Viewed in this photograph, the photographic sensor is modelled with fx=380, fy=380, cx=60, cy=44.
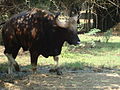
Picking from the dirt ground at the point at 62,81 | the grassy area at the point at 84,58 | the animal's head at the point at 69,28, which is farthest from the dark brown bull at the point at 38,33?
the grassy area at the point at 84,58

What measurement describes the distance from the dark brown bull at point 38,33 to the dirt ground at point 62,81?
481 millimetres

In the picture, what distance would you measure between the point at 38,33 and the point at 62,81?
137 centimetres

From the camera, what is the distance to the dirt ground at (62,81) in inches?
355

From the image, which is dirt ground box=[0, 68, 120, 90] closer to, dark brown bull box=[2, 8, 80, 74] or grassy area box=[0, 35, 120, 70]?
dark brown bull box=[2, 8, 80, 74]

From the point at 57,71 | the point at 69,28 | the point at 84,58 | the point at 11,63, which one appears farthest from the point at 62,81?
the point at 84,58

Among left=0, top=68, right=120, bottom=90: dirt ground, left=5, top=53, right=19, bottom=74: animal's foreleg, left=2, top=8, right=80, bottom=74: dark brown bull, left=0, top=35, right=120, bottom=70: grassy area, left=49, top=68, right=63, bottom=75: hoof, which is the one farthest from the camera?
left=0, top=35, right=120, bottom=70: grassy area

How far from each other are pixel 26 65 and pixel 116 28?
17727 millimetres

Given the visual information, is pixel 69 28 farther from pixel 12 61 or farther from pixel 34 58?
pixel 12 61

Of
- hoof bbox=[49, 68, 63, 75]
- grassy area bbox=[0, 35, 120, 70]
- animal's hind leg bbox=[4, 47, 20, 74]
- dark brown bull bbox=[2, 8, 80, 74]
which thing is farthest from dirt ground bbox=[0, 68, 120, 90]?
grassy area bbox=[0, 35, 120, 70]

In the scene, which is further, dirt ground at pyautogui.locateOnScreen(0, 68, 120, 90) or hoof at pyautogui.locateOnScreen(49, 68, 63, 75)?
hoof at pyautogui.locateOnScreen(49, 68, 63, 75)

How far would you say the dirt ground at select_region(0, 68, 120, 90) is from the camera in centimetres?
902

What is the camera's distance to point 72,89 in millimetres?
8781

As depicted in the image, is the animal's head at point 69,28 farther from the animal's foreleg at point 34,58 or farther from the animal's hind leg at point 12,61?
the animal's hind leg at point 12,61

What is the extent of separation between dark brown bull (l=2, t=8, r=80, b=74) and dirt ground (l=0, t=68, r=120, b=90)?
0.48 m
